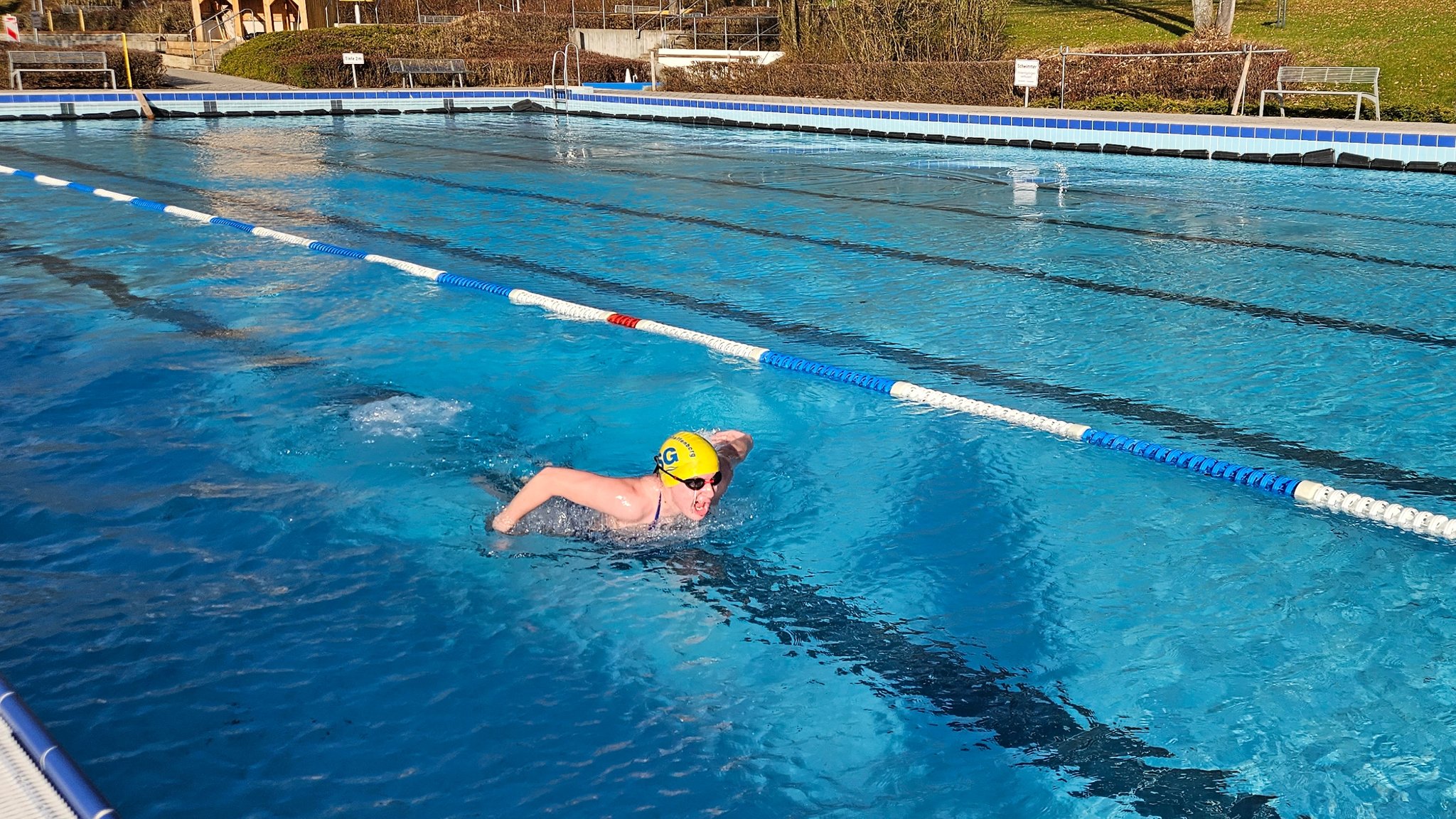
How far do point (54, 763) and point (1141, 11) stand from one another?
2683cm

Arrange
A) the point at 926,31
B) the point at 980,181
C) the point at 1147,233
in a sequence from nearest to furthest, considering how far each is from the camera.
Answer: the point at 1147,233
the point at 980,181
the point at 926,31

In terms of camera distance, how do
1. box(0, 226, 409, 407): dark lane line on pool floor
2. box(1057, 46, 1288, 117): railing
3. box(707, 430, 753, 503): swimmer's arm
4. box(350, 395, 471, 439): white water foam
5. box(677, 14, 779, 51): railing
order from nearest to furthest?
box(707, 430, 753, 503): swimmer's arm → box(350, 395, 471, 439): white water foam → box(0, 226, 409, 407): dark lane line on pool floor → box(1057, 46, 1288, 117): railing → box(677, 14, 779, 51): railing

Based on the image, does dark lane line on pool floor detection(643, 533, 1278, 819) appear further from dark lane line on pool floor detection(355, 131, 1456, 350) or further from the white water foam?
dark lane line on pool floor detection(355, 131, 1456, 350)

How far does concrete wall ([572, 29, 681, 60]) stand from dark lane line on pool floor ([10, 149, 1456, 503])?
62.2 feet

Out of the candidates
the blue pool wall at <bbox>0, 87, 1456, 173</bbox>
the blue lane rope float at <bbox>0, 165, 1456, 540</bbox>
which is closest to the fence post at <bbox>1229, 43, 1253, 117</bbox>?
the blue pool wall at <bbox>0, 87, 1456, 173</bbox>

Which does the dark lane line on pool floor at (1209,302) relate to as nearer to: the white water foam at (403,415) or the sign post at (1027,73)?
the white water foam at (403,415)

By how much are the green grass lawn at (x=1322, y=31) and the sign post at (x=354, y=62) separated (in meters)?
12.1

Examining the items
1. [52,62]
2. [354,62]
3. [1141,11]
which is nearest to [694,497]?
[354,62]

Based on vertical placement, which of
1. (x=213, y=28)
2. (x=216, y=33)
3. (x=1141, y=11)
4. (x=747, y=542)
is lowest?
(x=747, y=542)

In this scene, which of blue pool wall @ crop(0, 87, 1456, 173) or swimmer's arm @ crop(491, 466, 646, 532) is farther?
blue pool wall @ crop(0, 87, 1456, 173)

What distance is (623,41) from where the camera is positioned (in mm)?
28391

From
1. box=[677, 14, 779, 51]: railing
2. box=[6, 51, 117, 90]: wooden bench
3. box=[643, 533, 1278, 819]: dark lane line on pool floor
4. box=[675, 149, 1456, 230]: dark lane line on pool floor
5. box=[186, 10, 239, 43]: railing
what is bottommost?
box=[643, 533, 1278, 819]: dark lane line on pool floor

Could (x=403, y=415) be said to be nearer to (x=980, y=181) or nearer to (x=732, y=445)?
(x=732, y=445)

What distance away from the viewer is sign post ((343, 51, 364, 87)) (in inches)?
905
